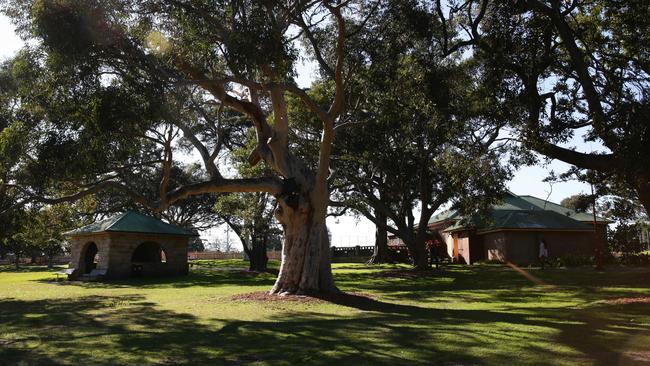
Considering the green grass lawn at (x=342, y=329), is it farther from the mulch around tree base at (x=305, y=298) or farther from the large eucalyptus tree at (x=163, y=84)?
the large eucalyptus tree at (x=163, y=84)

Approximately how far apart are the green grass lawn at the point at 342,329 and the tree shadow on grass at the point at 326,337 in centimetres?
2

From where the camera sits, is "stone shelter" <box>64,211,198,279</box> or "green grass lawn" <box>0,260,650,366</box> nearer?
"green grass lawn" <box>0,260,650,366</box>

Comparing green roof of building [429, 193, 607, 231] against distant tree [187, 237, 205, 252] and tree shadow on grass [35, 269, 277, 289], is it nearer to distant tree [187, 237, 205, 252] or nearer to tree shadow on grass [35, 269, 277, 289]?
tree shadow on grass [35, 269, 277, 289]

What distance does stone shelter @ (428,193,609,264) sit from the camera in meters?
35.4

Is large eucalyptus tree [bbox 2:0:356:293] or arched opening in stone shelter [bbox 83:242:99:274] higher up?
large eucalyptus tree [bbox 2:0:356:293]

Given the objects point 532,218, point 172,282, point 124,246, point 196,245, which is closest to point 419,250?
point 532,218

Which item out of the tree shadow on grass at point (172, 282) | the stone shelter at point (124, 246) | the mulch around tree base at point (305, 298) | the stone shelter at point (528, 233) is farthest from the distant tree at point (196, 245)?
the mulch around tree base at point (305, 298)

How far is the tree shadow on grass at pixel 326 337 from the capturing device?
7.77m

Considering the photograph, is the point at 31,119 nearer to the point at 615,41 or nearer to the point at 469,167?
the point at 469,167

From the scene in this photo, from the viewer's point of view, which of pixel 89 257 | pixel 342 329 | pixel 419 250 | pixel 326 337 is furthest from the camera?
pixel 89 257

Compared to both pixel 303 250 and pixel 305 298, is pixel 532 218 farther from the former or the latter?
pixel 305 298

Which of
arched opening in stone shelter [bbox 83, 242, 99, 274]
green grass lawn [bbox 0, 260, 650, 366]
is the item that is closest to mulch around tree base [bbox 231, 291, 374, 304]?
green grass lawn [bbox 0, 260, 650, 366]

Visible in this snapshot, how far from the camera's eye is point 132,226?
1141 inches

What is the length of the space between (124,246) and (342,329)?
70.7 feet
